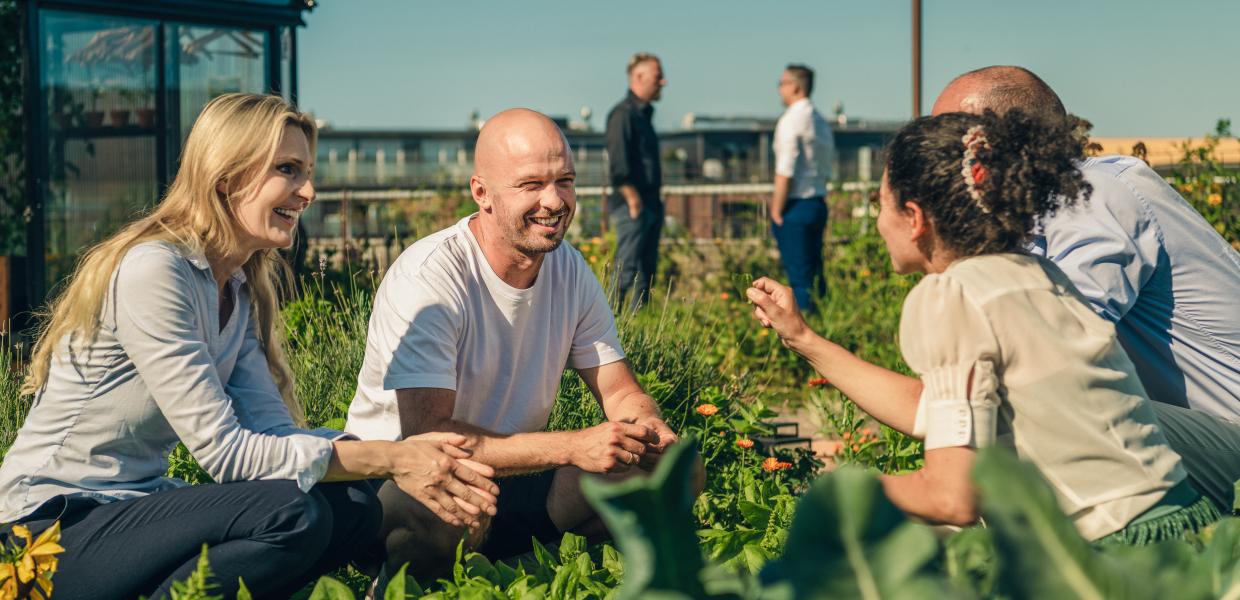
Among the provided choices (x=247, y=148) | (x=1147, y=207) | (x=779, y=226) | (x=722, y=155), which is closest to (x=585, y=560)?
(x=247, y=148)

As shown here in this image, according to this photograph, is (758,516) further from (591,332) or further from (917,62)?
(917,62)

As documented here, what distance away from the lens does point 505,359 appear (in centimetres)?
324

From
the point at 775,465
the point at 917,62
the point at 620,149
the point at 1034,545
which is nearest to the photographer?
the point at 1034,545

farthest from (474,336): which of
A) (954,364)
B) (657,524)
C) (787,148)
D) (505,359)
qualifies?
(787,148)

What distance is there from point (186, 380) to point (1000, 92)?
2.03 metres

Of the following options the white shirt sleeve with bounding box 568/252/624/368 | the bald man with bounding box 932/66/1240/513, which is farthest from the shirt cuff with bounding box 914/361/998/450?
the white shirt sleeve with bounding box 568/252/624/368

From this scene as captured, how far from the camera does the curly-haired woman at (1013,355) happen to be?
204 cm

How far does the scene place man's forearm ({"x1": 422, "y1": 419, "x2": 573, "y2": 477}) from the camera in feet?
9.63

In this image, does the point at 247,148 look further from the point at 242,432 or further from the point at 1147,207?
the point at 1147,207

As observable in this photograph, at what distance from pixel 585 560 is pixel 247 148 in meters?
1.16

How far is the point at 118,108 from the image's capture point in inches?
312

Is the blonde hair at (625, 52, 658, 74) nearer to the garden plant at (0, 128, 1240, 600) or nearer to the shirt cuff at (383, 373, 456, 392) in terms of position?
the garden plant at (0, 128, 1240, 600)

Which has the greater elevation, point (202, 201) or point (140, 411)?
point (202, 201)

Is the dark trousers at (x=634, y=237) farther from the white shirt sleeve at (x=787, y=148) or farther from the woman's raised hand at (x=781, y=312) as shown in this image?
the woman's raised hand at (x=781, y=312)
